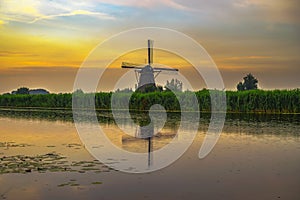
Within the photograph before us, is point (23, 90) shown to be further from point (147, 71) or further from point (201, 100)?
point (201, 100)

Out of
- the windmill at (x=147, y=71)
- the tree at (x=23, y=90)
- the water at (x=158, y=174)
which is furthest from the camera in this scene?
the tree at (x=23, y=90)

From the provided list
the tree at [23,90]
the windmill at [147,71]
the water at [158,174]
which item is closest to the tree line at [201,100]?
the windmill at [147,71]

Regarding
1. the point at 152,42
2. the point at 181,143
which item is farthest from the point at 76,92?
the point at 181,143

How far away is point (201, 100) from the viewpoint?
117ft

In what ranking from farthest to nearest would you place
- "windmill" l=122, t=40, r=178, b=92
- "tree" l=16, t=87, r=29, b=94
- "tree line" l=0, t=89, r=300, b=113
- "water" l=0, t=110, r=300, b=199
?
1. "tree" l=16, t=87, r=29, b=94
2. "windmill" l=122, t=40, r=178, b=92
3. "tree line" l=0, t=89, r=300, b=113
4. "water" l=0, t=110, r=300, b=199

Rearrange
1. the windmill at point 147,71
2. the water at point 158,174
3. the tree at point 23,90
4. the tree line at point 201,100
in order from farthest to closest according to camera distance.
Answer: the tree at point 23,90 → the windmill at point 147,71 → the tree line at point 201,100 → the water at point 158,174

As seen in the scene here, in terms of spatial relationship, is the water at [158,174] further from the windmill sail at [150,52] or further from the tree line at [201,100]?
the windmill sail at [150,52]

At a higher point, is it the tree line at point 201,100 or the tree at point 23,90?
the tree at point 23,90

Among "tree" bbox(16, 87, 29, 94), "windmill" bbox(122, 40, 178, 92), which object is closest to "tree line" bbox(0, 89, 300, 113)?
"windmill" bbox(122, 40, 178, 92)

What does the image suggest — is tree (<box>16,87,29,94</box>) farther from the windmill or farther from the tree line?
the windmill

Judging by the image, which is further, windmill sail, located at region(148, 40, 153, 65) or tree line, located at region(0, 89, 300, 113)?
windmill sail, located at region(148, 40, 153, 65)

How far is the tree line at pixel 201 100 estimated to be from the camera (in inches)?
1255

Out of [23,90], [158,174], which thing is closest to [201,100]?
Answer: [158,174]

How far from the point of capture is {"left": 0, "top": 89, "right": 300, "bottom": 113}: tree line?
31866 millimetres
